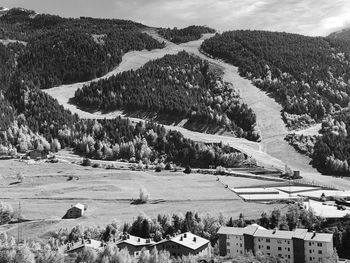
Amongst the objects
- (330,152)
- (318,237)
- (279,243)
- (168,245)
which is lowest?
(279,243)

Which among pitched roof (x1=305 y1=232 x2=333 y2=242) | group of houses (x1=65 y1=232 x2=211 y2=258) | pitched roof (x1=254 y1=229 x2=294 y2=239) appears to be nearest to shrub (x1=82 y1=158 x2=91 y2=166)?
group of houses (x1=65 y1=232 x2=211 y2=258)

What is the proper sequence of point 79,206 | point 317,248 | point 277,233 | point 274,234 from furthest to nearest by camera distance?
point 79,206 → point 277,233 → point 274,234 → point 317,248

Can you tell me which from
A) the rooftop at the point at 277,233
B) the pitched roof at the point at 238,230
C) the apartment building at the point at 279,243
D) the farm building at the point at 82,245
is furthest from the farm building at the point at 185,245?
the farm building at the point at 82,245

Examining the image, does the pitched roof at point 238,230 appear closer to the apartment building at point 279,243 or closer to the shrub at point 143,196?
the apartment building at point 279,243

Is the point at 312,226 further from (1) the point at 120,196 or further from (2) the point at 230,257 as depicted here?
(1) the point at 120,196

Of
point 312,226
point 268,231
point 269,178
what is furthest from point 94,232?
point 269,178

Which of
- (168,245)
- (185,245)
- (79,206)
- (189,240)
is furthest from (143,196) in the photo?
(185,245)

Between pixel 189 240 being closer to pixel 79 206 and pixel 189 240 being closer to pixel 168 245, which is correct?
pixel 168 245
